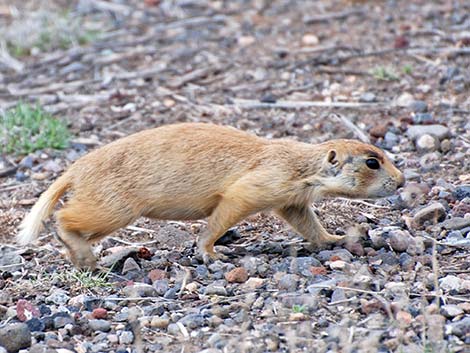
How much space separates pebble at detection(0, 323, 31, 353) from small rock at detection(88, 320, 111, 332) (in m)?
0.38

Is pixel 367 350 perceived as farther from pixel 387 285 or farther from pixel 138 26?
pixel 138 26

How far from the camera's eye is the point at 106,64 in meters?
11.3

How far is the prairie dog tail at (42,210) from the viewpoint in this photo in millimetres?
6777

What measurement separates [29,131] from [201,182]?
10.5 feet

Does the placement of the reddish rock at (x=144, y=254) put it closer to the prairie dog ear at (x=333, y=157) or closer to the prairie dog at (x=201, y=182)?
the prairie dog at (x=201, y=182)

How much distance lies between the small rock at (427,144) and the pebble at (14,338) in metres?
4.11

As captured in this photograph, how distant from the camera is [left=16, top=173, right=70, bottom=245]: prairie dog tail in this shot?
6.78 meters

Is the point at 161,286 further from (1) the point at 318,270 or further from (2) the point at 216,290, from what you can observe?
(1) the point at 318,270

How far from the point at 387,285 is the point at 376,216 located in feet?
4.97

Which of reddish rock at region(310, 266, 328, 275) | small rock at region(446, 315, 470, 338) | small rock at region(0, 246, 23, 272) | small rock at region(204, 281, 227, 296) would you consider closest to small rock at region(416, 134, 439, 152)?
reddish rock at region(310, 266, 328, 275)

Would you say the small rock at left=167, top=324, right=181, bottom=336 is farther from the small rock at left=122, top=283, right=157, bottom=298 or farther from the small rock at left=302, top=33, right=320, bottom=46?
the small rock at left=302, top=33, right=320, bottom=46

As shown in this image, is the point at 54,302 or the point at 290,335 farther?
the point at 54,302

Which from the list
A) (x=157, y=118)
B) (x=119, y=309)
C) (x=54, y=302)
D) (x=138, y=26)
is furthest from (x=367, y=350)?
(x=138, y=26)

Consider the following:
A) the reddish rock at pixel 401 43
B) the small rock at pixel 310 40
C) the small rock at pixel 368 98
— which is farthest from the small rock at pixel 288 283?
the small rock at pixel 310 40
